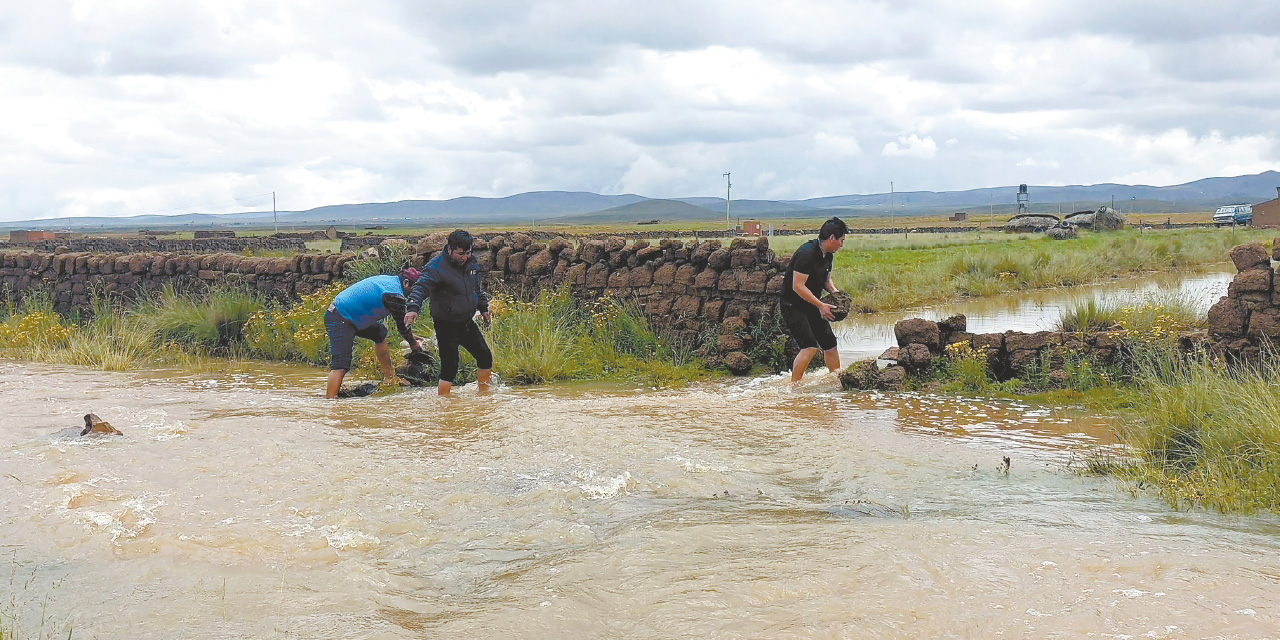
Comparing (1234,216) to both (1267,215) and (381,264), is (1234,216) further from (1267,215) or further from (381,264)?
(381,264)

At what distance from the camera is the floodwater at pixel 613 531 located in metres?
4.30

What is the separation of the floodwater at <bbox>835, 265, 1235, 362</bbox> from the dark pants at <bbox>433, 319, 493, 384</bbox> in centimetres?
477

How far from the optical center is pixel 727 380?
11.1 meters

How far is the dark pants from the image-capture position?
9.71m

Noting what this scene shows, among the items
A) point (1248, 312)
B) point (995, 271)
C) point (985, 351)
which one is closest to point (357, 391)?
point (985, 351)

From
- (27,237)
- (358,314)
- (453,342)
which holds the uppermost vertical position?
(27,237)

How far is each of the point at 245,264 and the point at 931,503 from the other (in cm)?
1290

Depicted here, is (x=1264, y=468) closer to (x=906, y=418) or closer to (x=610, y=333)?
(x=906, y=418)

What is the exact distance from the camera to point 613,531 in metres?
5.59

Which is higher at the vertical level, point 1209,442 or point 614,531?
point 1209,442

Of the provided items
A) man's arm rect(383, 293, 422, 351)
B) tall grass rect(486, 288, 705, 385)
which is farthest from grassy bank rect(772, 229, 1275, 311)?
man's arm rect(383, 293, 422, 351)

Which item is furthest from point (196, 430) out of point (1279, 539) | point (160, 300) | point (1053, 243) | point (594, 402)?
point (1053, 243)

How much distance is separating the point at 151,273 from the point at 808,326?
1222 centimetres

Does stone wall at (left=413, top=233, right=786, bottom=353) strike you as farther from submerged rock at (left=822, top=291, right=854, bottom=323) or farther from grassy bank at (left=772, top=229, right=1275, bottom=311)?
grassy bank at (left=772, top=229, right=1275, bottom=311)
